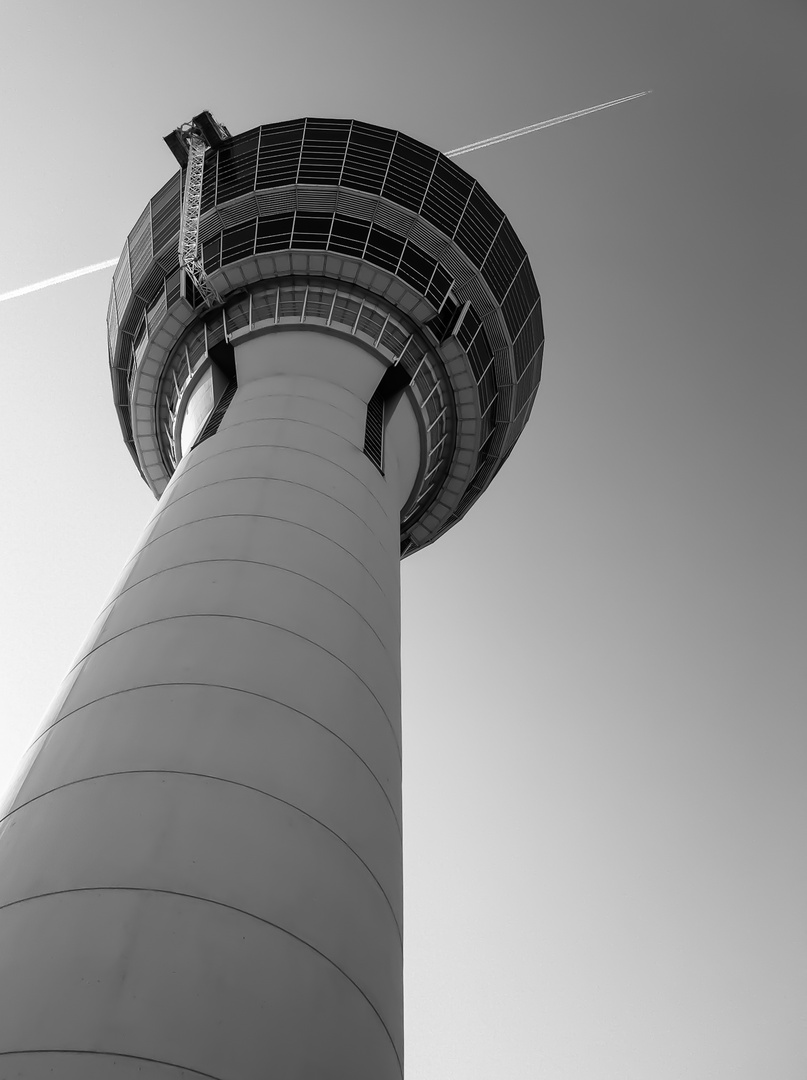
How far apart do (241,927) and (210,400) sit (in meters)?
18.0

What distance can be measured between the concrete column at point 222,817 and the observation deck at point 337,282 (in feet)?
31.5

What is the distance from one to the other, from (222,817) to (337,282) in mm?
20199

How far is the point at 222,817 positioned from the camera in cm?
1095

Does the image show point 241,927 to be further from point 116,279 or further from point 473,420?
point 116,279

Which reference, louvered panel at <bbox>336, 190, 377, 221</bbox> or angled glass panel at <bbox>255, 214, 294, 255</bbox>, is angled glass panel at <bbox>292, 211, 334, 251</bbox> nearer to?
angled glass panel at <bbox>255, 214, 294, 255</bbox>

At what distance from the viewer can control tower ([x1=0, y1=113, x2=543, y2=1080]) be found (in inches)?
361

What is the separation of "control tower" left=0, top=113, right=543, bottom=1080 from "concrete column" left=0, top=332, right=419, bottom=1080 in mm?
38

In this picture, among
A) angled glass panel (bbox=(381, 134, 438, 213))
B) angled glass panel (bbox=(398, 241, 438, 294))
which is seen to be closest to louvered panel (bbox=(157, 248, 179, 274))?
angled glass panel (bbox=(381, 134, 438, 213))

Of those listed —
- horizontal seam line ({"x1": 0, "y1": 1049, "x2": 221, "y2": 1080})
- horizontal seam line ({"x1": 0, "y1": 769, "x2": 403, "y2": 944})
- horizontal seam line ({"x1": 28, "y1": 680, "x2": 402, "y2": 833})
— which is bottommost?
horizontal seam line ({"x1": 0, "y1": 1049, "x2": 221, "y2": 1080})

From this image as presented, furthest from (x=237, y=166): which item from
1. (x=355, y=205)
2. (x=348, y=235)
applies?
(x=348, y=235)

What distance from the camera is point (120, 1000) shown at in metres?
8.63

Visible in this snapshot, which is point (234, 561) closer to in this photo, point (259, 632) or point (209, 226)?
point (259, 632)

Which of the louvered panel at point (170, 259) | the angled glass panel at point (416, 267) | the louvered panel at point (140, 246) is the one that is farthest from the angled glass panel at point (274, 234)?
the louvered panel at point (140, 246)

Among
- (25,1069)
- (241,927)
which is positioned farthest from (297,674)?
(25,1069)
